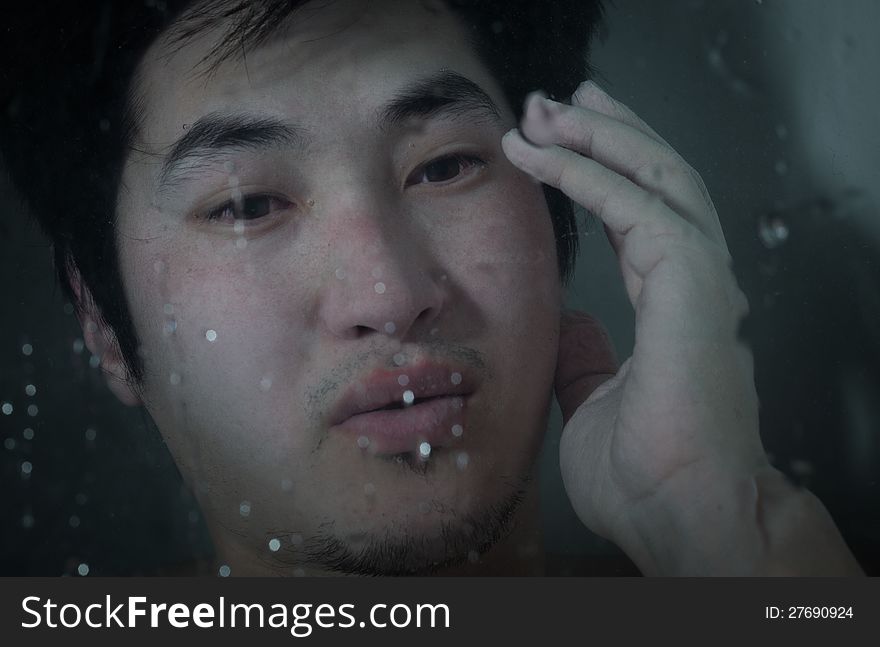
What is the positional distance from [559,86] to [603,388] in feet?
0.75

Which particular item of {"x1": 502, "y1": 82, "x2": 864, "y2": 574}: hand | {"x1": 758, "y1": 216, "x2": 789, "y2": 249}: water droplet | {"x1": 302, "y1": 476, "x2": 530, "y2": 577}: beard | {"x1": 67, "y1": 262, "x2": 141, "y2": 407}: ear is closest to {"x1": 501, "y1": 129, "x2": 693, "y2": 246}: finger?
{"x1": 502, "y1": 82, "x2": 864, "y2": 574}: hand

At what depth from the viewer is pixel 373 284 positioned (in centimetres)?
54

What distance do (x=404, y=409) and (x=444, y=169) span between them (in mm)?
172

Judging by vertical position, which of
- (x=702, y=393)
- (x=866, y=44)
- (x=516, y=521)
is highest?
(x=866, y=44)

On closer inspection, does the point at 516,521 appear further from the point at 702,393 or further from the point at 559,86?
the point at 559,86

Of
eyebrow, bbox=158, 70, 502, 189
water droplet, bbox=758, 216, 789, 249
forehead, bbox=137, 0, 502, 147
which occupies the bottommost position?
water droplet, bbox=758, 216, 789, 249

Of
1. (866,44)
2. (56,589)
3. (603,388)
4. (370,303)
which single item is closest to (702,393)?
(603,388)

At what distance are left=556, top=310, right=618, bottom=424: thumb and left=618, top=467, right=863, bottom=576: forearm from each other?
0.10 meters

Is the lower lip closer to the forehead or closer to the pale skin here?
the pale skin

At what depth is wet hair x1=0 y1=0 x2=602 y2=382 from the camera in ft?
1.89

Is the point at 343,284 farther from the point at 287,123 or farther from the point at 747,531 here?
the point at 747,531

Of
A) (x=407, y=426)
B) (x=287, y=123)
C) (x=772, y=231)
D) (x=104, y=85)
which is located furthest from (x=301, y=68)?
(x=772, y=231)

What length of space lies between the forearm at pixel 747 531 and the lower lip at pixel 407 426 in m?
0.15

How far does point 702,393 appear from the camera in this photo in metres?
0.51
